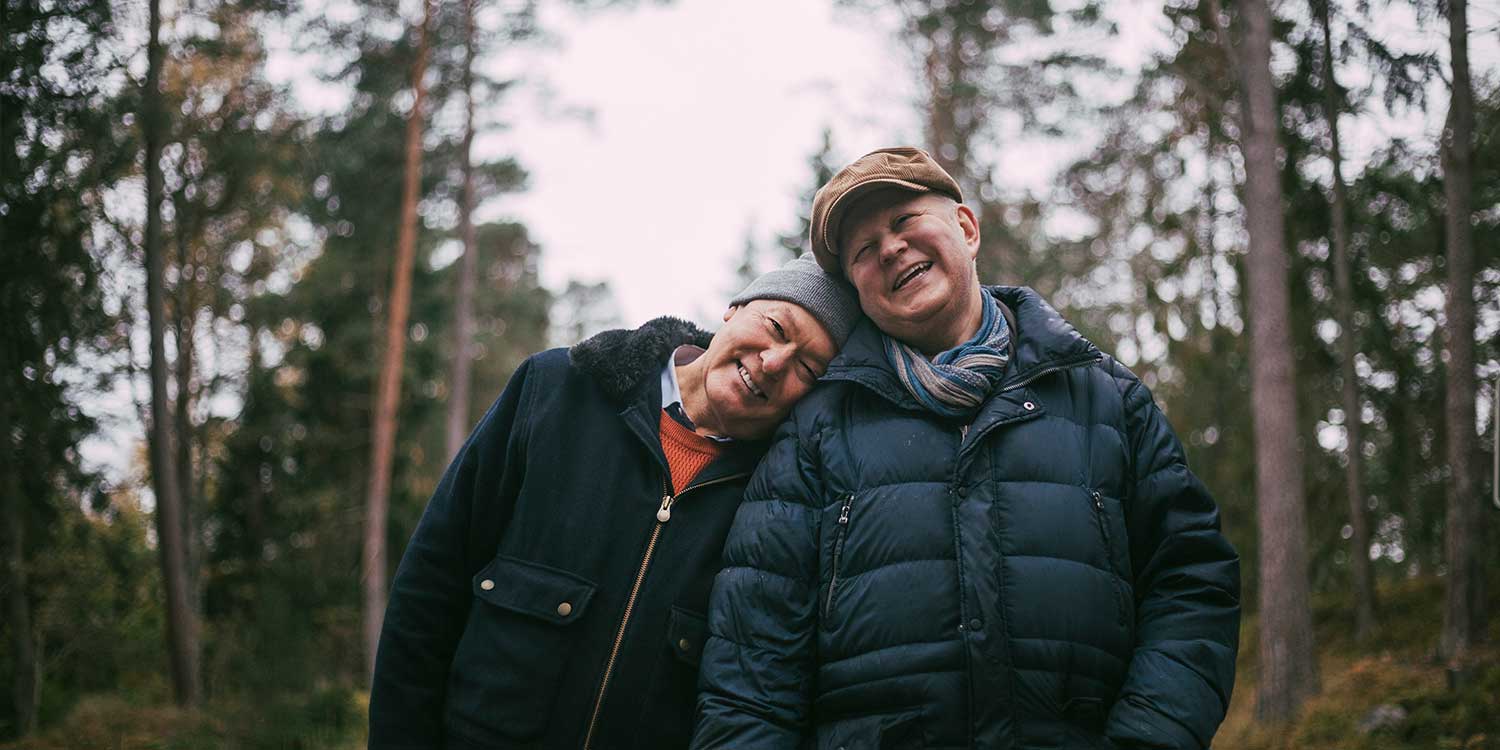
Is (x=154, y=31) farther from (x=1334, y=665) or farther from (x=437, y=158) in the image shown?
(x=1334, y=665)

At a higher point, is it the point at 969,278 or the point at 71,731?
the point at 969,278

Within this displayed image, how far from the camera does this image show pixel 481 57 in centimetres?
1548

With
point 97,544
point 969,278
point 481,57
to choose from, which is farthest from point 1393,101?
point 97,544

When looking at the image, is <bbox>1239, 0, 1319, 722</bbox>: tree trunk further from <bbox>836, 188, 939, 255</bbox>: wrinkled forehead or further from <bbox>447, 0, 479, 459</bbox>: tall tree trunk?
<bbox>447, 0, 479, 459</bbox>: tall tree trunk

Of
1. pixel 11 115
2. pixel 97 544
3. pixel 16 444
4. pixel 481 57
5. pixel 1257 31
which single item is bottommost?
pixel 97 544

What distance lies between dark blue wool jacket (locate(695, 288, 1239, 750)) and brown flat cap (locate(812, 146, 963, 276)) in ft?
1.50

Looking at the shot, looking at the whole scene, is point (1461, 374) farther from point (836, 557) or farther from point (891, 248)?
point (836, 557)

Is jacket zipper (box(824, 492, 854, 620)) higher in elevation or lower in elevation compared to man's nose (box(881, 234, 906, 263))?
lower

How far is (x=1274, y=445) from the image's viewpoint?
28.2 ft

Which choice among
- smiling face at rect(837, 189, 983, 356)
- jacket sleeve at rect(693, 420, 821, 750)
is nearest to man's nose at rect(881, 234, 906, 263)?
smiling face at rect(837, 189, 983, 356)

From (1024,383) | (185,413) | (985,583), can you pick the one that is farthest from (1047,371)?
(185,413)

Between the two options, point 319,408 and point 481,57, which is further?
point 319,408

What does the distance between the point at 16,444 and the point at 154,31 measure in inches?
166

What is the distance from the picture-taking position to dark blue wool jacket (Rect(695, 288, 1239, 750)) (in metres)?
2.17
